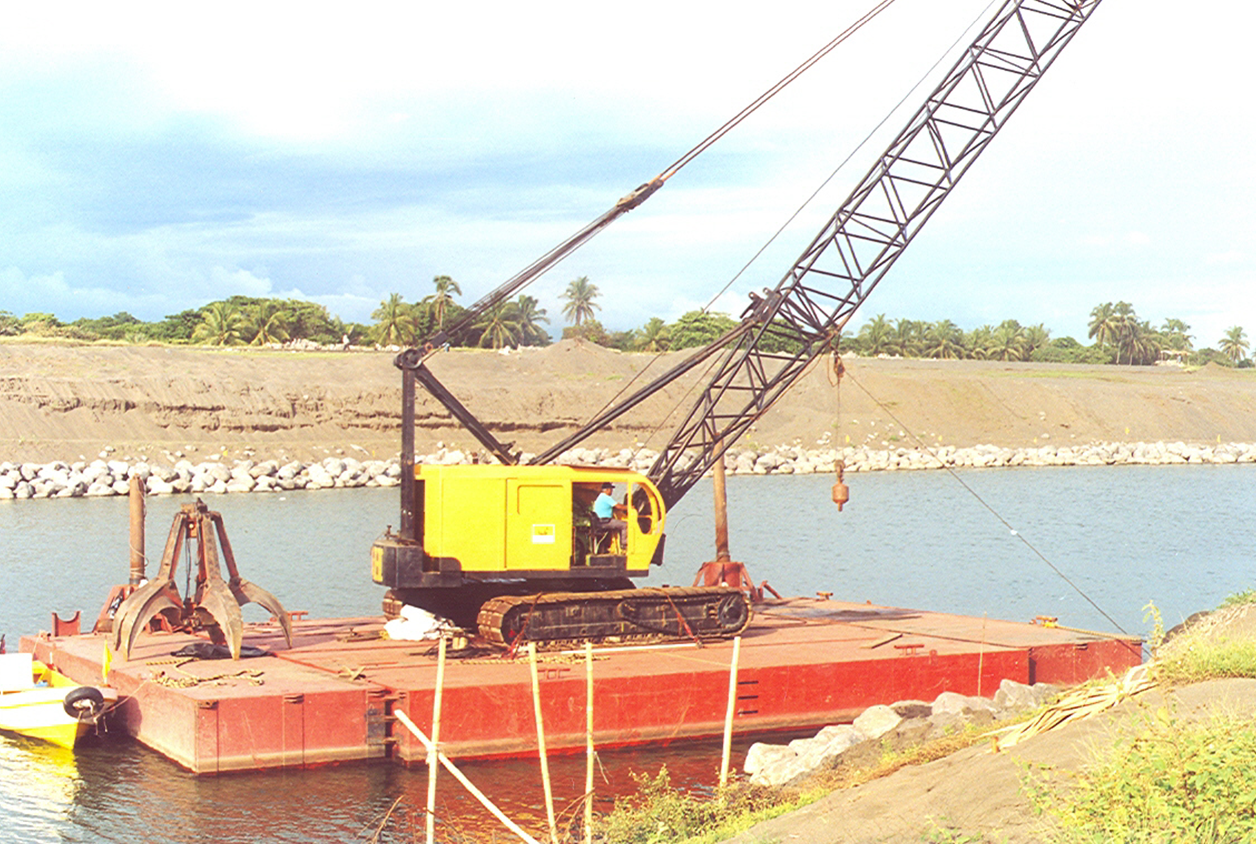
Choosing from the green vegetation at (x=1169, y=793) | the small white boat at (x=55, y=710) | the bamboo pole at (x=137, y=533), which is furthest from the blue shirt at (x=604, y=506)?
the green vegetation at (x=1169, y=793)

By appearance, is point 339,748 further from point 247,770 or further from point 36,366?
point 36,366

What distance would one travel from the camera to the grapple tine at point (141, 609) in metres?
15.6

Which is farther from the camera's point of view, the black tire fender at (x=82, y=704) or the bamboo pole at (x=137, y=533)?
the bamboo pole at (x=137, y=533)

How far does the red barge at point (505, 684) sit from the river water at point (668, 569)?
298 mm

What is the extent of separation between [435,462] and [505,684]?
131 ft

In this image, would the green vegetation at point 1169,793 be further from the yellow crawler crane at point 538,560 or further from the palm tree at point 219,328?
the palm tree at point 219,328

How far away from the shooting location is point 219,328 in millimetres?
92938

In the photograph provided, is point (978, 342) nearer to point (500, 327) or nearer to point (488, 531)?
point (500, 327)

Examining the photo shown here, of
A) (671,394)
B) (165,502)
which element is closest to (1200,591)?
(165,502)

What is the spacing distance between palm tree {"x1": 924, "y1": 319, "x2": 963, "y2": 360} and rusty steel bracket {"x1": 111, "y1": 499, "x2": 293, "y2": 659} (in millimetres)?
107369

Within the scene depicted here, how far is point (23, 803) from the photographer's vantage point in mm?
13562

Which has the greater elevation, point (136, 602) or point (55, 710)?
point (136, 602)

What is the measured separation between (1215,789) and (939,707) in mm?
7916

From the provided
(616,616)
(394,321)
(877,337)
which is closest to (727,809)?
(616,616)
